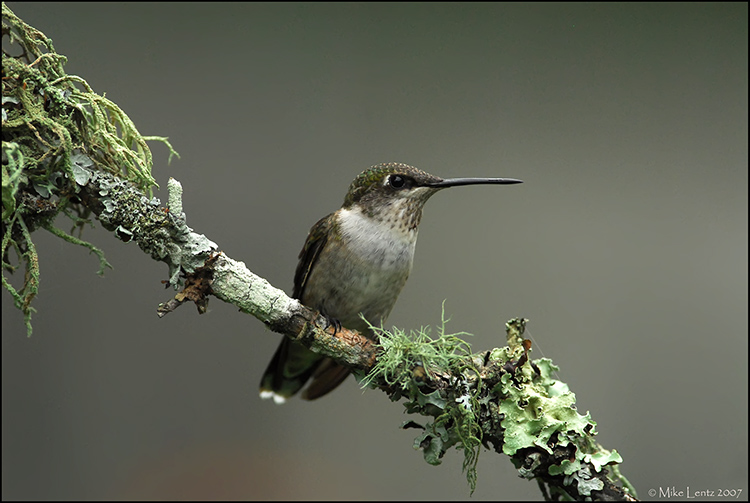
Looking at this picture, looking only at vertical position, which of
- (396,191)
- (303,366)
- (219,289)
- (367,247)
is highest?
(396,191)

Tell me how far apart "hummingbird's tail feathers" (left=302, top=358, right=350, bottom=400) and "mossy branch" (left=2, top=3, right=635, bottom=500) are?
37 cm

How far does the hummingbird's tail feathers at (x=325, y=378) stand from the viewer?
1.49 meters

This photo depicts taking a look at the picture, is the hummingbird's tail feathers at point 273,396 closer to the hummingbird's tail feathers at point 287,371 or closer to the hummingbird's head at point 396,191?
the hummingbird's tail feathers at point 287,371

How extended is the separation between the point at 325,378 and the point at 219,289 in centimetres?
55

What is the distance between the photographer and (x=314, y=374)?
1.53 m

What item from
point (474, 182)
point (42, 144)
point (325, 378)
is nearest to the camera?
point (42, 144)

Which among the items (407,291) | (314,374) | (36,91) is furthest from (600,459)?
(407,291)

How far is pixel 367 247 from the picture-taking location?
1388 millimetres

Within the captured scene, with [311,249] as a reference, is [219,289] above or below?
below

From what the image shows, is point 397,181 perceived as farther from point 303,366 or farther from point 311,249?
point 303,366

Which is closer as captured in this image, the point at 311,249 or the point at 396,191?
the point at 396,191

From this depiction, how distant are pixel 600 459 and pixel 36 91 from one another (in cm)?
100

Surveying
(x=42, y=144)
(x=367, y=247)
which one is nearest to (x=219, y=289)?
(x=42, y=144)

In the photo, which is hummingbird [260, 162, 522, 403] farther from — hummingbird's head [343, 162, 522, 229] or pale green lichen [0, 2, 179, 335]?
pale green lichen [0, 2, 179, 335]
